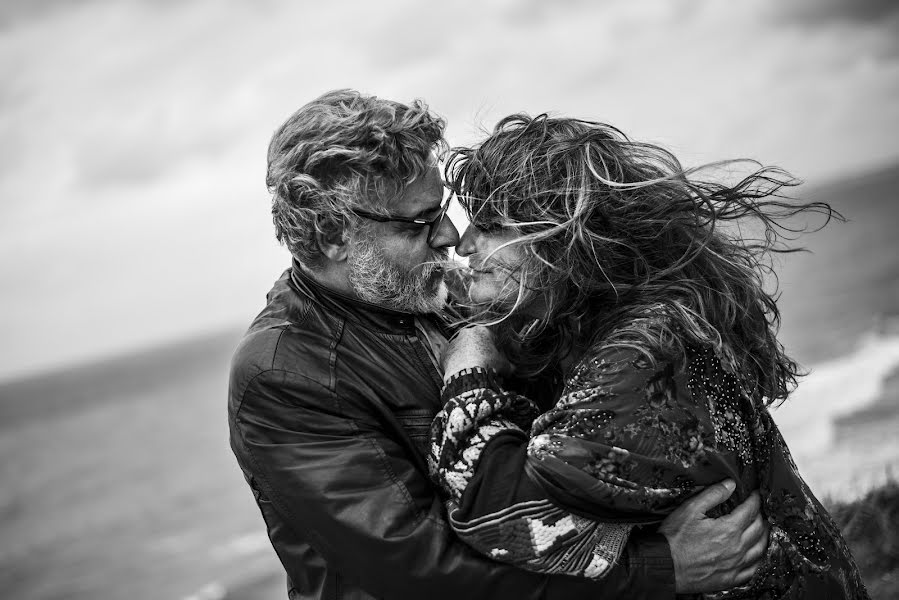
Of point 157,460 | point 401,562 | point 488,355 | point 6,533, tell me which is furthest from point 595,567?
point 157,460

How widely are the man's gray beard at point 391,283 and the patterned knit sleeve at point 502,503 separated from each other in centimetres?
82

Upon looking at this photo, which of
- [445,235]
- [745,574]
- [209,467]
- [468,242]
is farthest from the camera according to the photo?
[209,467]

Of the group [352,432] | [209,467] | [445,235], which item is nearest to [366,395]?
[352,432]

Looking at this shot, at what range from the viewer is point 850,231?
2552 inches

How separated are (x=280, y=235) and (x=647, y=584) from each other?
6.94 feet

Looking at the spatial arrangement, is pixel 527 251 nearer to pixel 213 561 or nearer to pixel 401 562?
pixel 401 562

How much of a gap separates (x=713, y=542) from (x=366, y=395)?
4.37 feet

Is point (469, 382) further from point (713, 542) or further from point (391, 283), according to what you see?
point (713, 542)

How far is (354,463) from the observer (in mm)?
2867

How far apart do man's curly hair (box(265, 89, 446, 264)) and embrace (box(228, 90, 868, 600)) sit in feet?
0.03

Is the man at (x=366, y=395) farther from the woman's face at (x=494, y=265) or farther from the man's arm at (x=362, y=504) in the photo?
the woman's face at (x=494, y=265)

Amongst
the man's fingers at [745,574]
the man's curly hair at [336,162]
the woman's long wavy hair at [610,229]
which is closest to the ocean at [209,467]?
the woman's long wavy hair at [610,229]

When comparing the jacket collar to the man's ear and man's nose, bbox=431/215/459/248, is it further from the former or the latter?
man's nose, bbox=431/215/459/248

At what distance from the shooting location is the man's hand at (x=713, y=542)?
2721 mm
